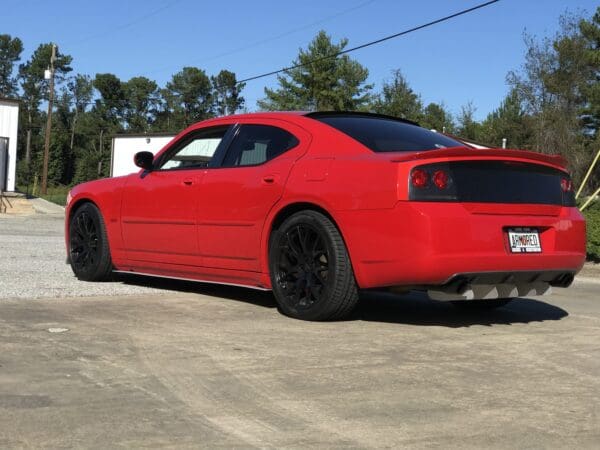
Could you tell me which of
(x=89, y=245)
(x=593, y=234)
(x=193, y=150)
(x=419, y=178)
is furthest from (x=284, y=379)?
(x=593, y=234)

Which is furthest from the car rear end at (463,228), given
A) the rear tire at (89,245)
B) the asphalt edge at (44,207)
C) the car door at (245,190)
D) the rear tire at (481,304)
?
the asphalt edge at (44,207)

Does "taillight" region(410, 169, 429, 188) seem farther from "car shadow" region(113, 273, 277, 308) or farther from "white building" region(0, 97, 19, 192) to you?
"white building" region(0, 97, 19, 192)

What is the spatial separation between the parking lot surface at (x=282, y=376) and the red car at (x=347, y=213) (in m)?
0.34

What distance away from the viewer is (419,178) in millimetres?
4660

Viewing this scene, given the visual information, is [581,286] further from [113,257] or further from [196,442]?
[196,442]

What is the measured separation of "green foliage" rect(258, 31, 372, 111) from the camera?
56.4 m

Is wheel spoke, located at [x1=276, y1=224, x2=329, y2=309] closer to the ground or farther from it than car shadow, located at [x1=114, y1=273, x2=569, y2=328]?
farther from it

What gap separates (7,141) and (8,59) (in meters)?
82.4

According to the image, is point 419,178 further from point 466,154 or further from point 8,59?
point 8,59

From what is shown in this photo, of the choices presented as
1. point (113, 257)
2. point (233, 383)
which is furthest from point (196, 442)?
point (113, 257)

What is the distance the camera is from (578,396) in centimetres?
346

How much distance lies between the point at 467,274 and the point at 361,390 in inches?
60.8

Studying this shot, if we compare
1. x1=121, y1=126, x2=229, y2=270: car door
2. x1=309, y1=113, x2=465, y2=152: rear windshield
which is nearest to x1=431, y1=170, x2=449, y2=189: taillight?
x1=309, y1=113, x2=465, y2=152: rear windshield

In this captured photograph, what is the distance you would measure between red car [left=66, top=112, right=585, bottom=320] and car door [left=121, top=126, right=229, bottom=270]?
0.01 meters
